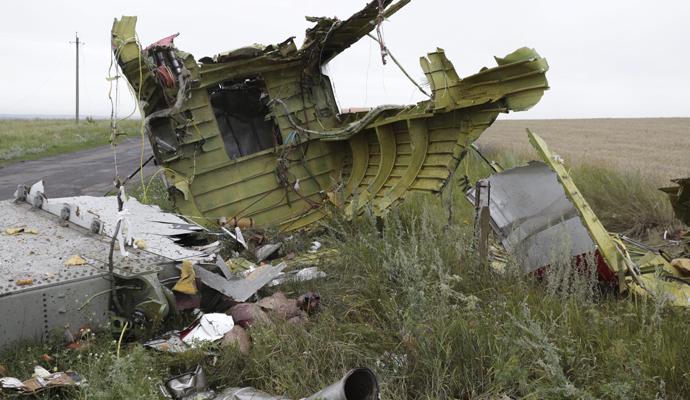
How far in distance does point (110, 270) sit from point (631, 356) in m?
3.42

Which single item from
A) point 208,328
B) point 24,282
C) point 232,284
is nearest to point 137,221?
point 232,284

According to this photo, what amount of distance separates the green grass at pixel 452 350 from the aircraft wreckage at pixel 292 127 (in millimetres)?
2878

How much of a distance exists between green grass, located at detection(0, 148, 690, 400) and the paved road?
9.07 m

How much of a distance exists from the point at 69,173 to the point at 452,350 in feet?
49.2

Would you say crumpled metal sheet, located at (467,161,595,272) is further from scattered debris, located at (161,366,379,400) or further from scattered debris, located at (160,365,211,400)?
scattered debris, located at (160,365,211,400)

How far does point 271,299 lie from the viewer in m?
4.55

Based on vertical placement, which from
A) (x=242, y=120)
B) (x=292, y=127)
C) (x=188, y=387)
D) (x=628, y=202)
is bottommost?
(x=188, y=387)

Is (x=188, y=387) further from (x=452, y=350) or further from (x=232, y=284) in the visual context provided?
(x=452, y=350)

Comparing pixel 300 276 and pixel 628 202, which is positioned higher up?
pixel 628 202

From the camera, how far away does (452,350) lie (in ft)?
10.7

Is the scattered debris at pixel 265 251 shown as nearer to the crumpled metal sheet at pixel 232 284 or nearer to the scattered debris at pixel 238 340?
the crumpled metal sheet at pixel 232 284

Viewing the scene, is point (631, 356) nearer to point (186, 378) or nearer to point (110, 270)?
point (186, 378)

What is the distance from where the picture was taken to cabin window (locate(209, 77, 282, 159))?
9.08 meters

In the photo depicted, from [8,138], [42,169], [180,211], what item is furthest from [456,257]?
[8,138]
